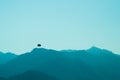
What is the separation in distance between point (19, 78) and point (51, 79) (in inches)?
1168

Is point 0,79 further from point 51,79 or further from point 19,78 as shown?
point 51,79

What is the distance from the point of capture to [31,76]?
7485 inches

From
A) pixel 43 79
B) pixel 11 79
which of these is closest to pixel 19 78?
pixel 11 79

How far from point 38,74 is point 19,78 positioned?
17868 millimetres

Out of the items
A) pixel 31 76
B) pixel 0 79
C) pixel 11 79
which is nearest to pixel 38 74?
pixel 31 76

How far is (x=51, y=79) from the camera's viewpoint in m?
194

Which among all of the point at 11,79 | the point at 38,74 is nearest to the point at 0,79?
the point at 11,79

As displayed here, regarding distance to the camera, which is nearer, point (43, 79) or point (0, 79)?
point (0, 79)

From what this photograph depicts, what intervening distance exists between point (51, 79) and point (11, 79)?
121 feet

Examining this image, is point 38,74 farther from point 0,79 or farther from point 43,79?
point 0,79

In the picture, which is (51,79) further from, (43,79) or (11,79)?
(11,79)

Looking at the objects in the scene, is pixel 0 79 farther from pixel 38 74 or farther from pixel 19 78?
pixel 38 74

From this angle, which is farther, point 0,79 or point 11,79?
point 11,79

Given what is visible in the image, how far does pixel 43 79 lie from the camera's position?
19062 cm
